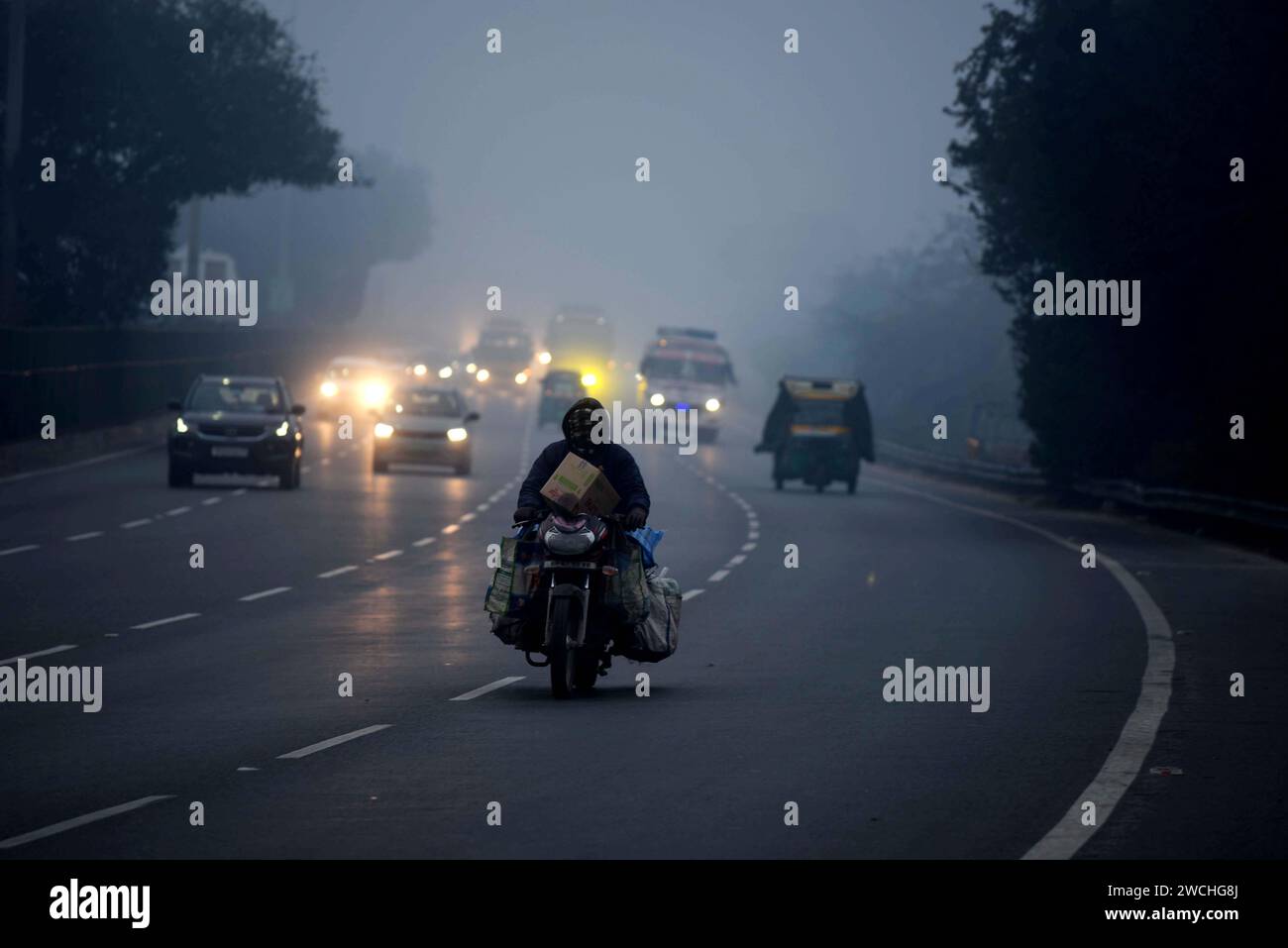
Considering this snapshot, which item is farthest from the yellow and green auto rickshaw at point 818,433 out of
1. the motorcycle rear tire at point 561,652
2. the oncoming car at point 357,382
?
the motorcycle rear tire at point 561,652

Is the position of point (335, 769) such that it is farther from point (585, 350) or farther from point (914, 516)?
point (585, 350)

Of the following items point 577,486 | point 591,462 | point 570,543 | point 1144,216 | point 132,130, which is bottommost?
point 570,543

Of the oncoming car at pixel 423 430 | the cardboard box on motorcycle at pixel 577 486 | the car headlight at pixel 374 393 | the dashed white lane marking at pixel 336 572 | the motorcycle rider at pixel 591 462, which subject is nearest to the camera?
the cardboard box on motorcycle at pixel 577 486

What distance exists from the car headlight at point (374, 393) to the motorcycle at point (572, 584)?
62.0 meters

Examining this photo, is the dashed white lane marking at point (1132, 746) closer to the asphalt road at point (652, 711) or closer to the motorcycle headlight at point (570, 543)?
the asphalt road at point (652, 711)

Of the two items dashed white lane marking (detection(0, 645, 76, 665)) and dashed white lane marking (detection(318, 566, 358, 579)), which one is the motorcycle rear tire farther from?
dashed white lane marking (detection(318, 566, 358, 579))

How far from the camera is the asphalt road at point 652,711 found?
980 centimetres

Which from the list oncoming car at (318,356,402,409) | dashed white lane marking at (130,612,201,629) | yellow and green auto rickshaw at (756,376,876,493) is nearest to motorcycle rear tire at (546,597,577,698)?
dashed white lane marking at (130,612,201,629)

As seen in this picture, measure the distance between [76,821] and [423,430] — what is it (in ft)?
118

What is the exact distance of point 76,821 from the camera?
391 inches

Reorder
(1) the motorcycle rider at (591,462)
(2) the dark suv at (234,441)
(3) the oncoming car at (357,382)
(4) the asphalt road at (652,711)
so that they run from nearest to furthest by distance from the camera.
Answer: (4) the asphalt road at (652,711) → (1) the motorcycle rider at (591,462) → (2) the dark suv at (234,441) → (3) the oncoming car at (357,382)

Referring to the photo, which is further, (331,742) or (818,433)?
(818,433)

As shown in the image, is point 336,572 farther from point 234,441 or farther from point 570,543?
point 234,441

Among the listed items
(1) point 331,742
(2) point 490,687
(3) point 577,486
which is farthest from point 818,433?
(1) point 331,742
